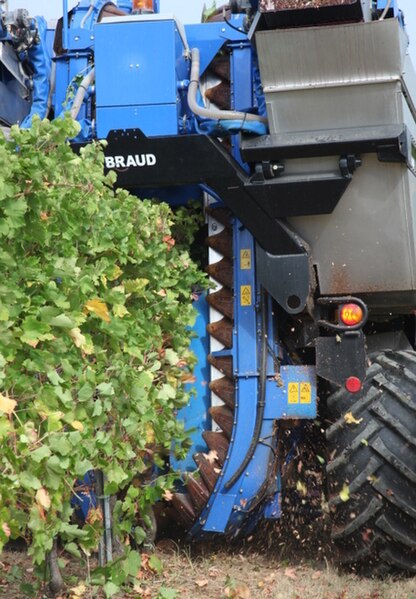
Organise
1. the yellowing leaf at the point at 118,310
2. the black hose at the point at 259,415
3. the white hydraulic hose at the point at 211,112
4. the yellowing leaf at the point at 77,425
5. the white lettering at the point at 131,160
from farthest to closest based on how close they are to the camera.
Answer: the black hose at the point at 259,415 < the white lettering at the point at 131,160 < the white hydraulic hose at the point at 211,112 < the yellowing leaf at the point at 118,310 < the yellowing leaf at the point at 77,425

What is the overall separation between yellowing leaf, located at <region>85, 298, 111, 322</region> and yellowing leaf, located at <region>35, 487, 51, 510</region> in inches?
32.0

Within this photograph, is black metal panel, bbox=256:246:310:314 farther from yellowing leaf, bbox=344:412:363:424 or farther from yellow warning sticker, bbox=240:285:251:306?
yellowing leaf, bbox=344:412:363:424

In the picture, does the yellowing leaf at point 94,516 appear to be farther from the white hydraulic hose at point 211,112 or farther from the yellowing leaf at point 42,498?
the white hydraulic hose at point 211,112

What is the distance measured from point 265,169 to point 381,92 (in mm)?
670

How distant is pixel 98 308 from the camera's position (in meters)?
4.64

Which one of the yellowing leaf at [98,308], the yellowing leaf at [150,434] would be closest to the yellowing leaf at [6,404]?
the yellowing leaf at [98,308]

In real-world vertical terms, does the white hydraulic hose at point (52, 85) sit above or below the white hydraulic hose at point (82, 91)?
above

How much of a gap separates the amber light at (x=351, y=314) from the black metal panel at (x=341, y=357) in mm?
66

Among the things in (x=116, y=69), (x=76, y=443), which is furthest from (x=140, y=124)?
(x=76, y=443)

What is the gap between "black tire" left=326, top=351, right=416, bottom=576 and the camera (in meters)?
5.65

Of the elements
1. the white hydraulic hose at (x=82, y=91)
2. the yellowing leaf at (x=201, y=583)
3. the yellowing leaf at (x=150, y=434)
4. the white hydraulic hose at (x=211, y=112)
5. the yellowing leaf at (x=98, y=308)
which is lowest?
the yellowing leaf at (x=201, y=583)

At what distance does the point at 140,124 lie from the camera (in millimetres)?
6129

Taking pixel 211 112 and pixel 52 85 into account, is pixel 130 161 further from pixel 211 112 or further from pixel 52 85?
pixel 52 85

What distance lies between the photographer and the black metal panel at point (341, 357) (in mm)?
5801
